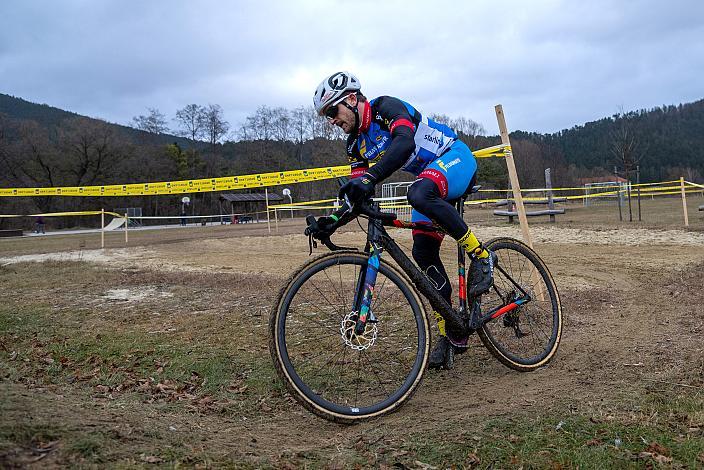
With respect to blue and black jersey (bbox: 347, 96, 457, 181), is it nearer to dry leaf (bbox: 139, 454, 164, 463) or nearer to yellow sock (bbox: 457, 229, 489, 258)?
yellow sock (bbox: 457, 229, 489, 258)

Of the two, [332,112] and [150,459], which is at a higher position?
[332,112]

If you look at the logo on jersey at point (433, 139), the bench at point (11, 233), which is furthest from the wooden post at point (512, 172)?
the bench at point (11, 233)

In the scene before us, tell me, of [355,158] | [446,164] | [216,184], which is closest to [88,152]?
[216,184]

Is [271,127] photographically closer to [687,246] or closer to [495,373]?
[687,246]

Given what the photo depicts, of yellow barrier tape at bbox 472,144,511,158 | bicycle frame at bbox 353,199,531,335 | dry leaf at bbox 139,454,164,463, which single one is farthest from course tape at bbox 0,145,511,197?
dry leaf at bbox 139,454,164,463

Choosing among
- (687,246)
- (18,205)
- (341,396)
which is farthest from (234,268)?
(18,205)

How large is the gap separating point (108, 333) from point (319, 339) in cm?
249

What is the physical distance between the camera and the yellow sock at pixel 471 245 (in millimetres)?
3869

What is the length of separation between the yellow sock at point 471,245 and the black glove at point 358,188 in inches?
37.3

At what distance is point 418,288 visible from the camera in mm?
3613

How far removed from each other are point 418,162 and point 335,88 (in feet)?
2.81

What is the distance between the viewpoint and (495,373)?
3990mm

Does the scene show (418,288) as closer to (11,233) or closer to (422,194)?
(422,194)

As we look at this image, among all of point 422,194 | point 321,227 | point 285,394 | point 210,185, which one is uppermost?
point 210,185
